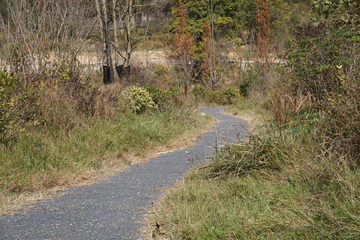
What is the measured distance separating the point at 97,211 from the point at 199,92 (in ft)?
54.3

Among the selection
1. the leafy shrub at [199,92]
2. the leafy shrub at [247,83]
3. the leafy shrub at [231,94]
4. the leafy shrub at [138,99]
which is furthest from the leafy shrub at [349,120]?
the leafy shrub at [199,92]

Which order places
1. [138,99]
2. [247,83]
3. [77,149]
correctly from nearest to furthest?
[77,149], [138,99], [247,83]

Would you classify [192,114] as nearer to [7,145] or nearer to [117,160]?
[117,160]

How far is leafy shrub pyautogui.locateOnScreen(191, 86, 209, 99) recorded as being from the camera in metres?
19.6

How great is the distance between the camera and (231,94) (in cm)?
1862

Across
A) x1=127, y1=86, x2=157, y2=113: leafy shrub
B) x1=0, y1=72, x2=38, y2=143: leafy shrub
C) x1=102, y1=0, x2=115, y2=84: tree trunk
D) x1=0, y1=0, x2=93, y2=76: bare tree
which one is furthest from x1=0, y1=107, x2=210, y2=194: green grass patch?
x1=102, y1=0, x2=115, y2=84: tree trunk

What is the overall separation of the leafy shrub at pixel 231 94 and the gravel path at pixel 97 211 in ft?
45.9

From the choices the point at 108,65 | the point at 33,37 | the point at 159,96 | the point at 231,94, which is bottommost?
the point at 231,94

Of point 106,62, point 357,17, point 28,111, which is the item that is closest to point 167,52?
point 106,62

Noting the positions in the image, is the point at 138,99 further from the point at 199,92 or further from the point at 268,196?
the point at 199,92

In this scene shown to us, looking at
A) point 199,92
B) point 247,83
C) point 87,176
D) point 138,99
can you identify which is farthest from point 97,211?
point 199,92

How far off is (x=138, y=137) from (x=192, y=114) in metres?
3.22

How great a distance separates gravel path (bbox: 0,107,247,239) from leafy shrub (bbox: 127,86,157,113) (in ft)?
9.86

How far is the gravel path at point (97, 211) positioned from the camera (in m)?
2.99
